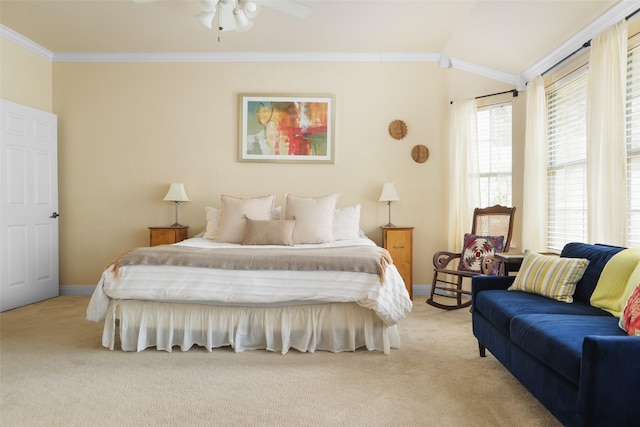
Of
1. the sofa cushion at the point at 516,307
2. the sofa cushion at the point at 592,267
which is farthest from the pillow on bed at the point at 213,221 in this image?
the sofa cushion at the point at 592,267

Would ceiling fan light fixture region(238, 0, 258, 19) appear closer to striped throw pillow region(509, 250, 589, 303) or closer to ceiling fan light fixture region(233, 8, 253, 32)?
ceiling fan light fixture region(233, 8, 253, 32)

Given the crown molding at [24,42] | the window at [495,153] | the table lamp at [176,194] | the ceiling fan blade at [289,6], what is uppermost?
the crown molding at [24,42]

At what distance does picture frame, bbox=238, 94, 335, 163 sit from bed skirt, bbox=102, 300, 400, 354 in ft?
7.99

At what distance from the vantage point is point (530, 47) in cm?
416

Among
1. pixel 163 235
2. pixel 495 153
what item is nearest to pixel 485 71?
pixel 495 153

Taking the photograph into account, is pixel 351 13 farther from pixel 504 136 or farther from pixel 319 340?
pixel 319 340

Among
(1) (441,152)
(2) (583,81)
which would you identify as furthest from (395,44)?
(2) (583,81)

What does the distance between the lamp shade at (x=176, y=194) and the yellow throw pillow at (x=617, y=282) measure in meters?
3.99

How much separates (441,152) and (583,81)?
5.44 ft

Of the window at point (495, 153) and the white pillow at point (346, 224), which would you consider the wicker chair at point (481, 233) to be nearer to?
the window at point (495, 153)

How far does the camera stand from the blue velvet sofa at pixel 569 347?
1569mm

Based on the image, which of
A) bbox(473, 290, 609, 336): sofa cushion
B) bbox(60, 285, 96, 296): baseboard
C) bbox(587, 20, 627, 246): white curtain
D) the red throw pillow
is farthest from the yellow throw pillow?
bbox(60, 285, 96, 296): baseboard

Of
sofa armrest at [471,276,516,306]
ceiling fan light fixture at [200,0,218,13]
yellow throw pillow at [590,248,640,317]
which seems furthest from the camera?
sofa armrest at [471,276,516,306]

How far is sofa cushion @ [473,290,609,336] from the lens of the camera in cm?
236
